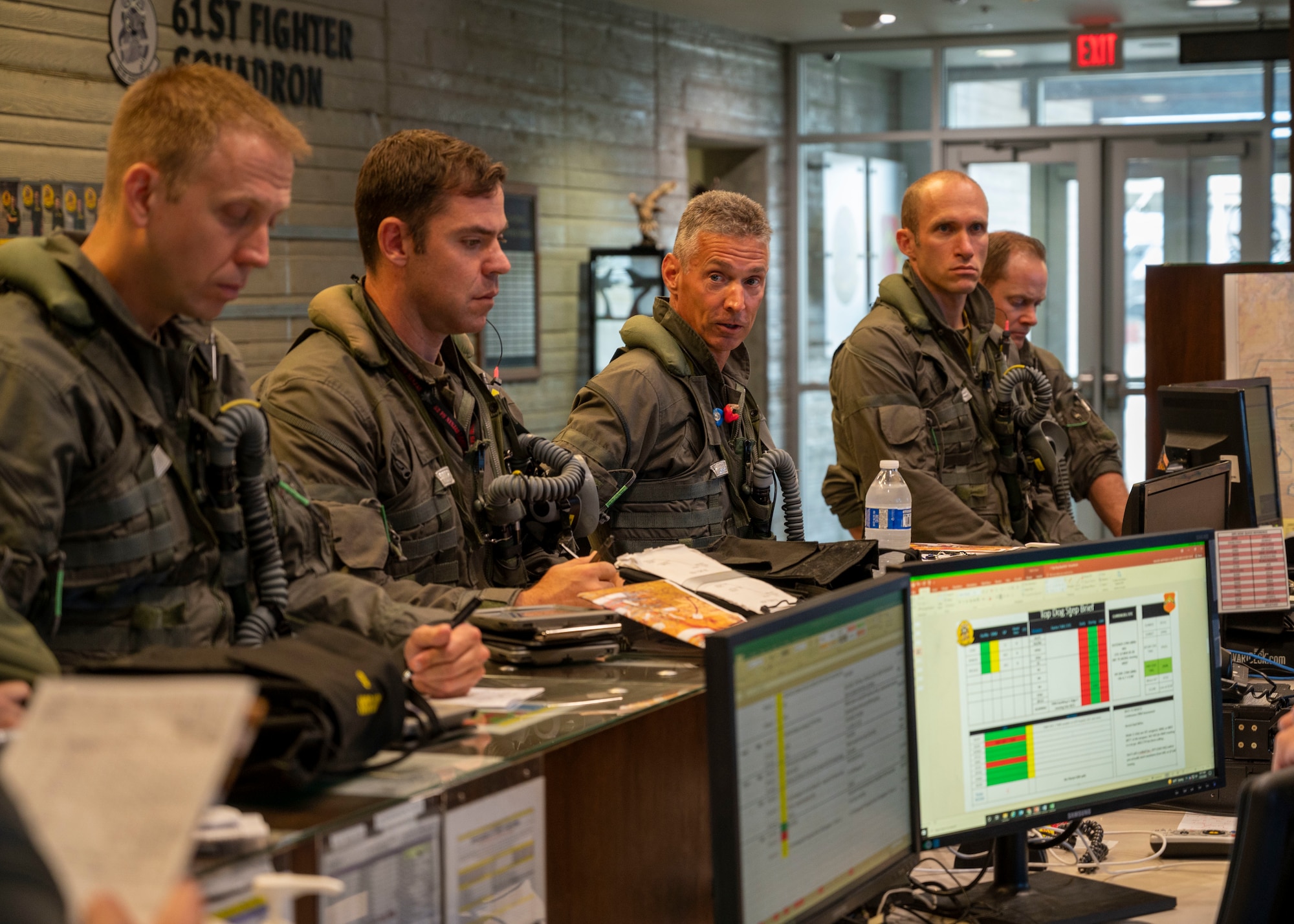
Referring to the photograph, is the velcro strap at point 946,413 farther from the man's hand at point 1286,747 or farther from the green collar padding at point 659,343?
the man's hand at point 1286,747

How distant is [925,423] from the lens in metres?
3.92

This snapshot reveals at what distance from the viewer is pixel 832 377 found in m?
4.02

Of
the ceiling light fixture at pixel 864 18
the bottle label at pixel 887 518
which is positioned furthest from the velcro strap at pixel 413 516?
the ceiling light fixture at pixel 864 18

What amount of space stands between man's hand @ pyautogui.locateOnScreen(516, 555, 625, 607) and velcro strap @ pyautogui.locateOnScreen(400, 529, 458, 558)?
0.28 metres

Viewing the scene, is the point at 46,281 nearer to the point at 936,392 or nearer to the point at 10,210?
the point at 936,392

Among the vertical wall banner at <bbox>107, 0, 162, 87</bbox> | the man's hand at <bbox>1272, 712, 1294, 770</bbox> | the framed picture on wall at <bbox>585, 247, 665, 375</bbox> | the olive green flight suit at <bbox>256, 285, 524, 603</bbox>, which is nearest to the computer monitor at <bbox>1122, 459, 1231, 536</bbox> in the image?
the man's hand at <bbox>1272, 712, 1294, 770</bbox>

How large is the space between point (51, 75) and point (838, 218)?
6.17 meters

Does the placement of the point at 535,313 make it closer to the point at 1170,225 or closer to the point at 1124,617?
the point at 1170,225

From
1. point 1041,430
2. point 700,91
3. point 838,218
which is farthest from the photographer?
point 838,218

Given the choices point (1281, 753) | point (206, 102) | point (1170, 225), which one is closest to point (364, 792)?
point (206, 102)

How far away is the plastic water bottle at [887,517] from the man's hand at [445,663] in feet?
4.46

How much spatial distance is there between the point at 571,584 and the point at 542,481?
0.40 m

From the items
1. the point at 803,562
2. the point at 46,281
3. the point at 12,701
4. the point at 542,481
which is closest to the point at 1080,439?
the point at 803,562

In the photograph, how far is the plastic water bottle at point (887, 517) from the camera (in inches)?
120
